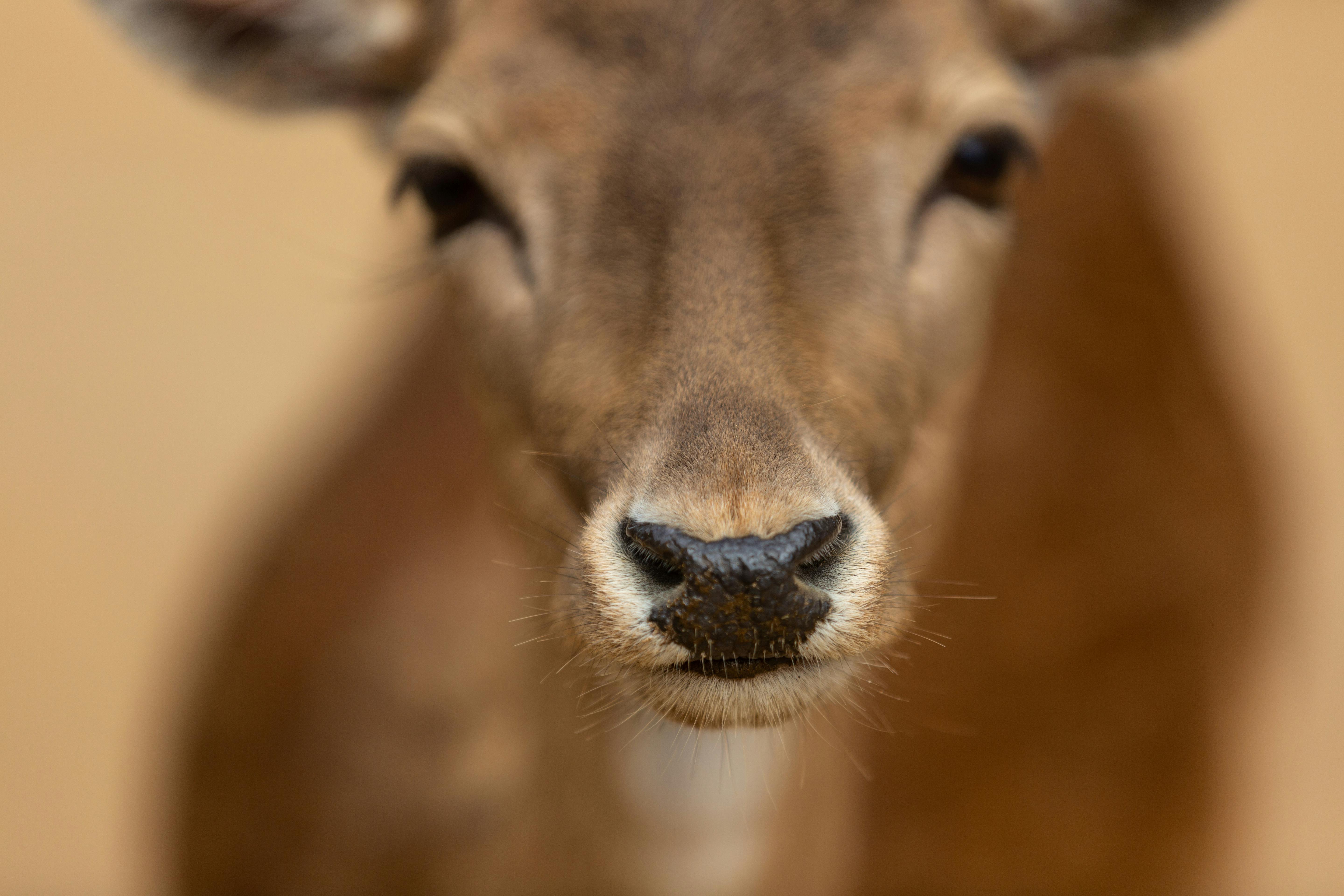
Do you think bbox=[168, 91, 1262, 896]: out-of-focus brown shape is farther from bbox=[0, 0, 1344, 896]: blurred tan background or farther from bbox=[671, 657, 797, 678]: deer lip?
bbox=[671, 657, 797, 678]: deer lip

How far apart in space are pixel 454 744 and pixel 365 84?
1792mm

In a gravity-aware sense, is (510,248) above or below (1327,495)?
below

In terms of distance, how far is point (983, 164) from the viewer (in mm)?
2666

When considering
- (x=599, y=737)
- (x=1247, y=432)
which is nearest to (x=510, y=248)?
(x=599, y=737)

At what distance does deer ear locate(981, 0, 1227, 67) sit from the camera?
288 cm

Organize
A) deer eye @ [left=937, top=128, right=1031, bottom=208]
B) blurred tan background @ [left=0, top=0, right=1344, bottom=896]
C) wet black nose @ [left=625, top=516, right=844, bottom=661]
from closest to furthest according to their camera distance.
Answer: wet black nose @ [left=625, top=516, right=844, bottom=661]
deer eye @ [left=937, top=128, right=1031, bottom=208]
blurred tan background @ [left=0, top=0, right=1344, bottom=896]

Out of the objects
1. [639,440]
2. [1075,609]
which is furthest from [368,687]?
[1075,609]

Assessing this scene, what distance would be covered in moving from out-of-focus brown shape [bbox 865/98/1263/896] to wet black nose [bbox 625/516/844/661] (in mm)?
2472

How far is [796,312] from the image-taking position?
2254mm

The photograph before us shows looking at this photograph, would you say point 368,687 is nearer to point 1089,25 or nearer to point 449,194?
point 449,194

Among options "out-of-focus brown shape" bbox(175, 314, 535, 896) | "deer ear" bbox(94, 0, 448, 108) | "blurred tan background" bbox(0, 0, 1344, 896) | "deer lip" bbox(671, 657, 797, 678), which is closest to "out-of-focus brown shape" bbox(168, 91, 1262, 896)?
"out-of-focus brown shape" bbox(175, 314, 535, 896)

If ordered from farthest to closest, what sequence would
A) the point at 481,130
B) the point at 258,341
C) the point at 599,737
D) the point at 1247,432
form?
the point at 258,341 < the point at 1247,432 < the point at 599,737 < the point at 481,130

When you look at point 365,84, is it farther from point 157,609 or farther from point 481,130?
point 157,609

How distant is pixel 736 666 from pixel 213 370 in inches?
351
